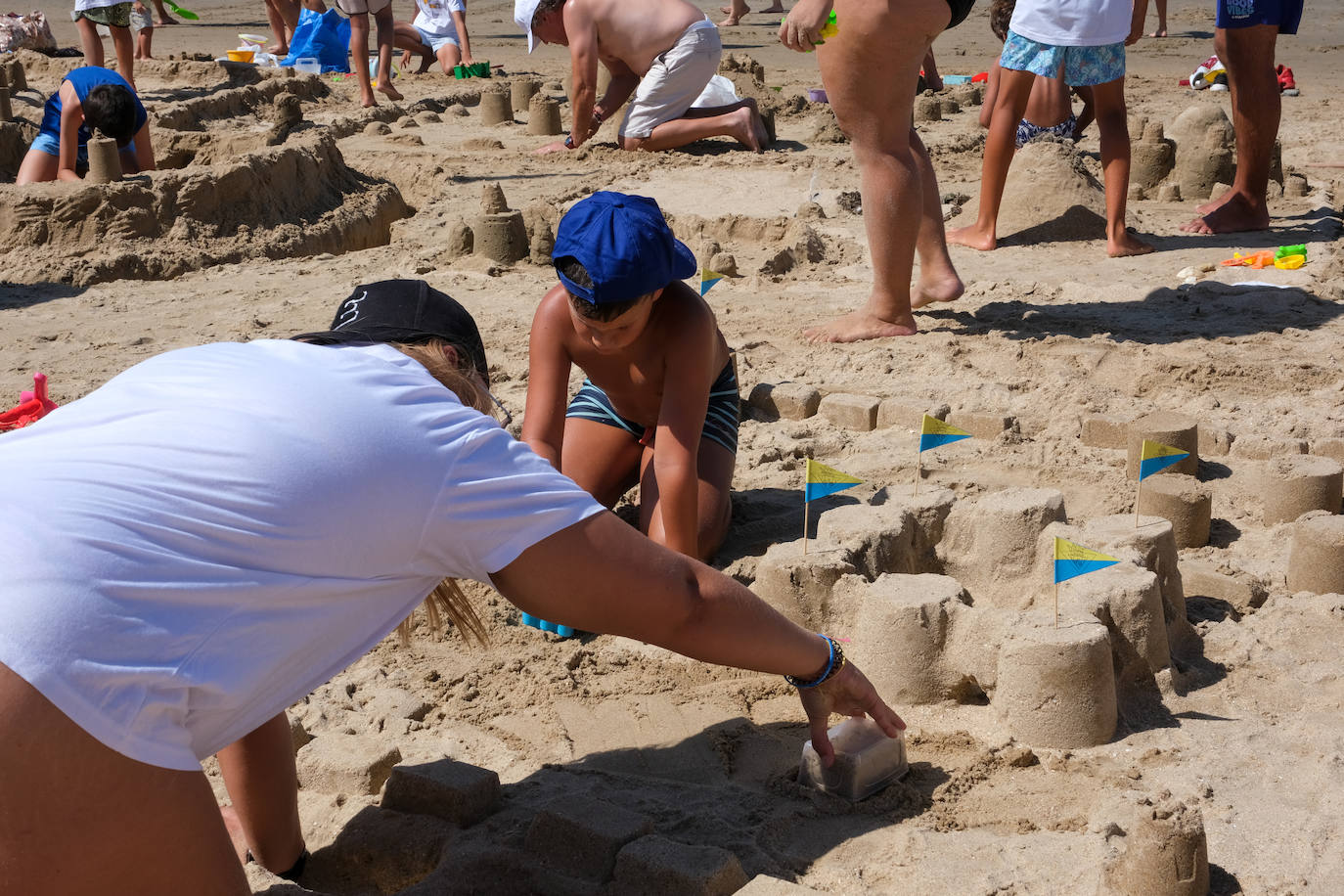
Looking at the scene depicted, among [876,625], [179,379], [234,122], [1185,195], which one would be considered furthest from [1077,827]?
[234,122]

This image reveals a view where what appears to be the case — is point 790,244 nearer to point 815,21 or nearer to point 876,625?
point 815,21

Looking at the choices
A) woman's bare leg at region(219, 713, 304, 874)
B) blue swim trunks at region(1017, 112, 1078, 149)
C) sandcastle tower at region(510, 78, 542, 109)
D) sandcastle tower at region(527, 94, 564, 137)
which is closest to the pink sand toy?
woman's bare leg at region(219, 713, 304, 874)

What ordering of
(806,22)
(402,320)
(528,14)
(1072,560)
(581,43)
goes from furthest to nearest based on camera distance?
(528,14) < (581,43) < (806,22) < (1072,560) < (402,320)

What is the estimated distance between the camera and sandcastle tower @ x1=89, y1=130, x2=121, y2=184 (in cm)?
639

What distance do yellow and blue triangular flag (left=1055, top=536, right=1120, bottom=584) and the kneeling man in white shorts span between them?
19.6ft

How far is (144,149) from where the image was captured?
714 centimetres

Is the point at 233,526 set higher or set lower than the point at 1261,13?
lower

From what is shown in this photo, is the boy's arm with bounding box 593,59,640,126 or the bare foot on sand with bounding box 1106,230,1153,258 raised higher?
the boy's arm with bounding box 593,59,640,126

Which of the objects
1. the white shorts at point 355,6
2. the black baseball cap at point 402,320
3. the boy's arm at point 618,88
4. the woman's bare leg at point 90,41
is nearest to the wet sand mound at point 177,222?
the boy's arm at point 618,88

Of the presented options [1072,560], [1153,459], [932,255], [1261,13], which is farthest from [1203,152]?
[1072,560]

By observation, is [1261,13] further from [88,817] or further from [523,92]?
[523,92]

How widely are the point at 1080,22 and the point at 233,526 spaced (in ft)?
15.8

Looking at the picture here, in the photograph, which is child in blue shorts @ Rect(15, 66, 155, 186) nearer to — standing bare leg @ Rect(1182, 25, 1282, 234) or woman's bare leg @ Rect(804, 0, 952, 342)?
woman's bare leg @ Rect(804, 0, 952, 342)

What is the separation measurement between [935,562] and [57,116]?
233 inches
